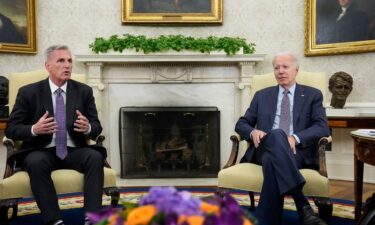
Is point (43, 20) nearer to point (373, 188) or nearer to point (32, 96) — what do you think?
point (32, 96)

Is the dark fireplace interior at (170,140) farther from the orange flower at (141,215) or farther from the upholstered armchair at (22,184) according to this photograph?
the orange flower at (141,215)

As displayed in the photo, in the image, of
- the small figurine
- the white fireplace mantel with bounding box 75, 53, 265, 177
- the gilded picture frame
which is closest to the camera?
the small figurine

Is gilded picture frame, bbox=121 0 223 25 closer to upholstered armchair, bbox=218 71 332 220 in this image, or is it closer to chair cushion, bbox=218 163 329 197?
upholstered armchair, bbox=218 71 332 220

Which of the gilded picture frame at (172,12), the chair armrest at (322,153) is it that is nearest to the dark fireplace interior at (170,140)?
the gilded picture frame at (172,12)

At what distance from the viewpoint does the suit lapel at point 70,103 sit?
3248 millimetres

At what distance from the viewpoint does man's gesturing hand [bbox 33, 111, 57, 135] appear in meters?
2.98

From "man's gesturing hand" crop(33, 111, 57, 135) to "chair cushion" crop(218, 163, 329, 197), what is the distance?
1.28 metres

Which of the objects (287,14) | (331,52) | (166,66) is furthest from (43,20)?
(331,52)

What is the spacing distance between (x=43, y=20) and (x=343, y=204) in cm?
451

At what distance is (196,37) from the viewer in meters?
5.98

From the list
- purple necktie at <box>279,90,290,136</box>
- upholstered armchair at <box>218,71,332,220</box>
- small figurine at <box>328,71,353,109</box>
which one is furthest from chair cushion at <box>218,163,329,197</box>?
small figurine at <box>328,71,353,109</box>

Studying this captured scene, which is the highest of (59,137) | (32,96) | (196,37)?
(196,37)

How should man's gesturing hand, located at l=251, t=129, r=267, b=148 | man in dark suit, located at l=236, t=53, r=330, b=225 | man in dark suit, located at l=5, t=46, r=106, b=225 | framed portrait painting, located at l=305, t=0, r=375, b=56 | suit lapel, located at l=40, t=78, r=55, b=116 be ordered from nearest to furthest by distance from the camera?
man in dark suit, located at l=236, t=53, r=330, b=225 < man in dark suit, located at l=5, t=46, r=106, b=225 < man's gesturing hand, located at l=251, t=129, r=267, b=148 < suit lapel, located at l=40, t=78, r=55, b=116 < framed portrait painting, located at l=305, t=0, r=375, b=56

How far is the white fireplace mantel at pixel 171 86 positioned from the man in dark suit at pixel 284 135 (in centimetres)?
216
